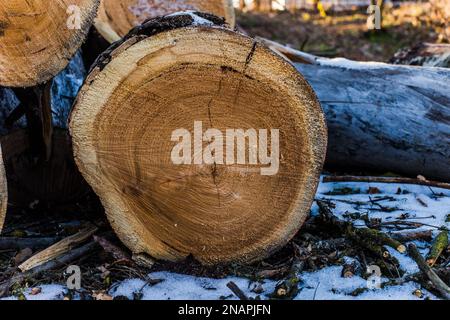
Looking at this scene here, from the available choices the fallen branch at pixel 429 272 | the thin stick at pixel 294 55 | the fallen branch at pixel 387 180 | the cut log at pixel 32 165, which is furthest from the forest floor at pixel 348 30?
the fallen branch at pixel 429 272

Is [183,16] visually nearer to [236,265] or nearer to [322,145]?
[322,145]

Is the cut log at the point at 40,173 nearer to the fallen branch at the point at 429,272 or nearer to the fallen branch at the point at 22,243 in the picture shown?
the fallen branch at the point at 22,243

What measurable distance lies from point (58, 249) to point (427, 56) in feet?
11.6

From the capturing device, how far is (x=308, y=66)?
15.9 ft

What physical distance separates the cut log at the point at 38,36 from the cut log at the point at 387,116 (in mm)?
2031

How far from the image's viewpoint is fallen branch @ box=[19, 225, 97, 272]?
304cm

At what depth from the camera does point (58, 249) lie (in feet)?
10.4

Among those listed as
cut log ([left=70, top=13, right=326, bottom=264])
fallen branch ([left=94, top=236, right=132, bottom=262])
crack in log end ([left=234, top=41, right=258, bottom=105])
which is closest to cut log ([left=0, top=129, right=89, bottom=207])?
fallen branch ([left=94, top=236, right=132, bottom=262])

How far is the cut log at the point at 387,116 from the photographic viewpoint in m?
4.32

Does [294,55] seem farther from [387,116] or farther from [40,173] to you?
[40,173]

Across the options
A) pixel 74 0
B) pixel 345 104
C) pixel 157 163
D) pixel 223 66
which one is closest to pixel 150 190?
pixel 157 163

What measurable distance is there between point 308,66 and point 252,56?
2150mm

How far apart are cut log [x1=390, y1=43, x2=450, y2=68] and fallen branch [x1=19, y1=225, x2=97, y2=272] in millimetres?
3198

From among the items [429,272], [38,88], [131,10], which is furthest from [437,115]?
[38,88]
